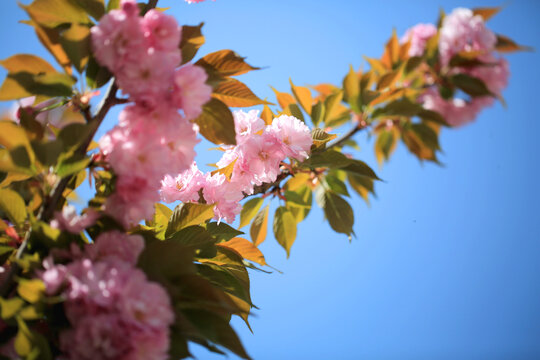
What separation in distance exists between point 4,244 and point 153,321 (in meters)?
0.29

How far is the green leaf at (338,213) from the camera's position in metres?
0.94

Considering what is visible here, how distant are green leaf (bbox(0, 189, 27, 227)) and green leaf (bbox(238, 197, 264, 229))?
551 millimetres

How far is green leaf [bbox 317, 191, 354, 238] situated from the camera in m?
0.94

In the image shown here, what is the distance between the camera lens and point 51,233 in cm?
43

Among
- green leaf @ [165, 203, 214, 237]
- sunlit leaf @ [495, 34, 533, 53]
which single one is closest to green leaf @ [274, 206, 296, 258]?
green leaf @ [165, 203, 214, 237]

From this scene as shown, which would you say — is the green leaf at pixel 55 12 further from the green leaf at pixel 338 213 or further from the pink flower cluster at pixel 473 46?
the pink flower cluster at pixel 473 46

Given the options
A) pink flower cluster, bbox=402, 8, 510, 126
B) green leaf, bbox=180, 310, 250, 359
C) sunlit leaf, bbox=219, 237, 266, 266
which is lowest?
green leaf, bbox=180, 310, 250, 359

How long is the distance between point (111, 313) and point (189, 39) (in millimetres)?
344

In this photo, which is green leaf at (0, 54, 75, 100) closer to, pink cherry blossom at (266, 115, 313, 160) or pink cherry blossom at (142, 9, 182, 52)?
pink cherry blossom at (142, 9, 182, 52)

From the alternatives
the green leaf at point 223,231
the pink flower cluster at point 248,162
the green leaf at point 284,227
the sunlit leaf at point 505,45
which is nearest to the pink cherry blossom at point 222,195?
the pink flower cluster at point 248,162

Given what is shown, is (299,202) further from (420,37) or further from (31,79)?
(420,37)

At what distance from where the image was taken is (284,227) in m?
0.98

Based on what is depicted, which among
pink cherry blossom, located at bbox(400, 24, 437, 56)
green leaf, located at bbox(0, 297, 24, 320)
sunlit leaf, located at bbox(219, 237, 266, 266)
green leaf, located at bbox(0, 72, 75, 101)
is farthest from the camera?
pink cherry blossom, located at bbox(400, 24, 437, 56)

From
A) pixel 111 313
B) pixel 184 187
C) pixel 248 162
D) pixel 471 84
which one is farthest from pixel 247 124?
pixel 471 84
